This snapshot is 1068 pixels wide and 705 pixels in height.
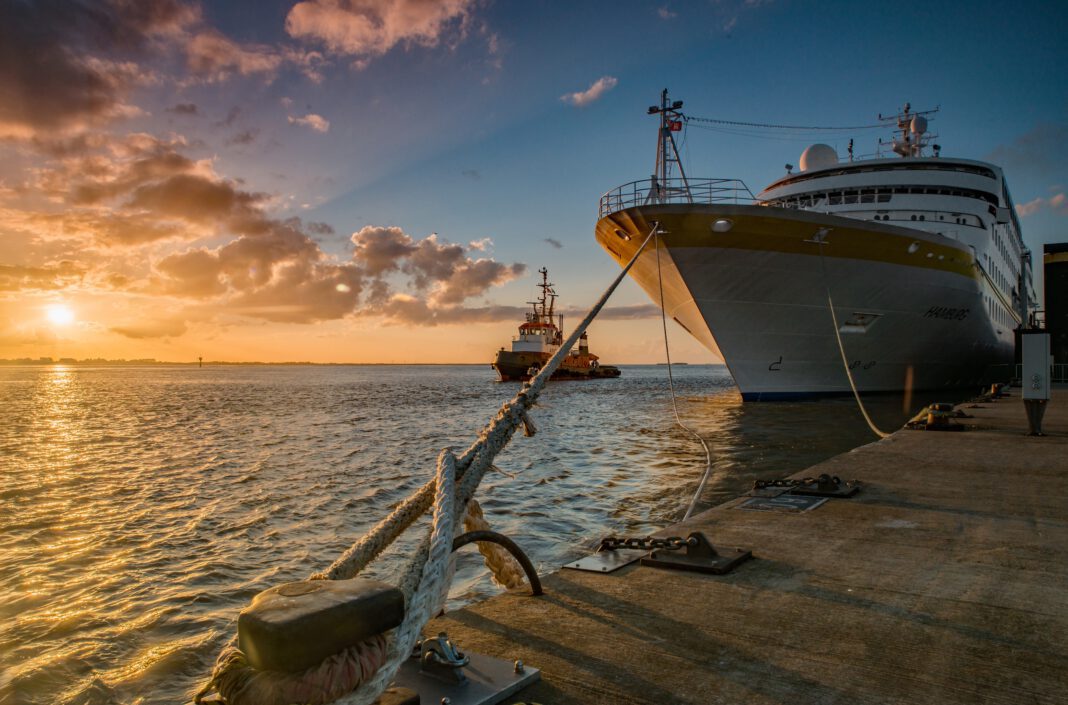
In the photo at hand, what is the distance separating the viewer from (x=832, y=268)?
65.7ft

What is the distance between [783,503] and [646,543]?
2221mm

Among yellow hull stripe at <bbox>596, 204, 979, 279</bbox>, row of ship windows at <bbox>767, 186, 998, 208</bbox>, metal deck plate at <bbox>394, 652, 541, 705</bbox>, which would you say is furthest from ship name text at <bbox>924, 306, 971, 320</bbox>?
metal deck plate at <bbox>394, 652, 541, 705</bbox>

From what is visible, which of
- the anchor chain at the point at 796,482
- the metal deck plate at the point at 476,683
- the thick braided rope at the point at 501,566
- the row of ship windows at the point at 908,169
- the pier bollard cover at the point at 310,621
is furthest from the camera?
the row of ship windows at the point at 908,169

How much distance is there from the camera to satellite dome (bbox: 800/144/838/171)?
29531 mm

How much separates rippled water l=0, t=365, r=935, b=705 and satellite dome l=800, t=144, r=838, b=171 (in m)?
11.9

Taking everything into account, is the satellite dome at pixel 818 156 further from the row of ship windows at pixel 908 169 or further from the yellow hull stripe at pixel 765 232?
the yellow hull stripe at pixel 765 232

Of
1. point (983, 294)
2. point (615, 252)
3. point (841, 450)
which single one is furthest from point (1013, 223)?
point (841, 450)

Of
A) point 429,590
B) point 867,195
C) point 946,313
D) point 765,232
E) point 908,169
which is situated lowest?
point 429,590

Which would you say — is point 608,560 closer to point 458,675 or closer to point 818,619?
point 818,619

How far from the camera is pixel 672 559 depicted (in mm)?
3934

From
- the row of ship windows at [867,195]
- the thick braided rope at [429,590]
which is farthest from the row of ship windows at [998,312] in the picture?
the thick braided rope at [429,590]

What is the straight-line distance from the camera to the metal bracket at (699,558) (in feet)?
12.5

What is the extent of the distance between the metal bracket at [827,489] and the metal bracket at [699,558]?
2.43m

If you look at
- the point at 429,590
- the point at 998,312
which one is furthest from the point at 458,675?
the point at 998,312
